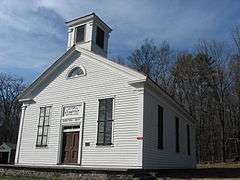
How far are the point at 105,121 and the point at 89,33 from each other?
7344 mm

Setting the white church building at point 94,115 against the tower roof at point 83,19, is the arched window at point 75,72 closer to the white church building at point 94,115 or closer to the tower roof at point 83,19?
the white church building at point 94,115

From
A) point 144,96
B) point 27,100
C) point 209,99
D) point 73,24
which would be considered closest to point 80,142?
point 144,96

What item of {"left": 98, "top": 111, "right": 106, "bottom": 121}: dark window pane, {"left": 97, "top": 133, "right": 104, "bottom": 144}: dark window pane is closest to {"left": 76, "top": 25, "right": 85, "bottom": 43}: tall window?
{"left": 98, "top": 111, "right": 106, "bottom": 121}: dark window pane

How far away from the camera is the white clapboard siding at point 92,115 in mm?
17422

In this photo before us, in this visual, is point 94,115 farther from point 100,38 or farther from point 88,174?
point 100,38

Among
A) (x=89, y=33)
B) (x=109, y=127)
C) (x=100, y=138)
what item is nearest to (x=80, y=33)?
(x=89, y=33)

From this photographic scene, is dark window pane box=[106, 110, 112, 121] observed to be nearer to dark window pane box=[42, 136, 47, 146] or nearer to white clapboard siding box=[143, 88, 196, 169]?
white clapboard siding box=[143, 88, 196, 169]

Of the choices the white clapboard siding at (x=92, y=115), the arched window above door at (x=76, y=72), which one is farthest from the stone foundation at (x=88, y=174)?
the arched window above door at (x=76, y=72)

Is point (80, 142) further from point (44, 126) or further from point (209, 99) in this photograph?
point (209, 99)

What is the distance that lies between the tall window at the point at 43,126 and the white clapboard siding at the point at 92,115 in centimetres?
34

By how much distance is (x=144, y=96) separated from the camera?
17781 millimetres

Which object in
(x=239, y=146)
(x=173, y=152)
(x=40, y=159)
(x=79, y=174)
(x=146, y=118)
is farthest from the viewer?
(x=239, y=146)

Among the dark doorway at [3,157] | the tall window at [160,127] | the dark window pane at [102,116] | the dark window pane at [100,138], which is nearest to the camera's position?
the dark window pane at [100,138]

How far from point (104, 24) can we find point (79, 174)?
11955 mm
